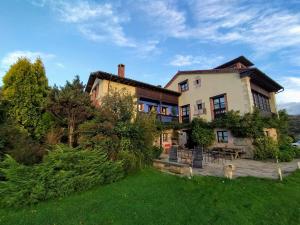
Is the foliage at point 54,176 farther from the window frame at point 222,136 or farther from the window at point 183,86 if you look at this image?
the window at point 183,86

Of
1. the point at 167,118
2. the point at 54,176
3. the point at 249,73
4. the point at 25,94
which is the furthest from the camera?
the point at 167,118

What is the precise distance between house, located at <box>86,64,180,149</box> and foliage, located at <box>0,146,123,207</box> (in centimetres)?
941

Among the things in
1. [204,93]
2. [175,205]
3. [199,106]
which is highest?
[204,93]

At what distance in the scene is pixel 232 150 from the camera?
14922 mm

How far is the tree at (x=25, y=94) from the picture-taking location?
32.0ft

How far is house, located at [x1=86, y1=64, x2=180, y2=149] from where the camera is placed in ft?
55.2

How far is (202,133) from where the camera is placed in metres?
17.9

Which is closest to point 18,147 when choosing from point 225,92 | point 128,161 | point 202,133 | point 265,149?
point 128,161

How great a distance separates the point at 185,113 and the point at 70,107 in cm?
1446

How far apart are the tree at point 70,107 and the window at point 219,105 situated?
13128 mm

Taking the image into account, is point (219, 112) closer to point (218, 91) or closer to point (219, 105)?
point (219, 105)

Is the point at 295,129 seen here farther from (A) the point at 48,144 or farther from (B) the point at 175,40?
(A) the point at 48,144

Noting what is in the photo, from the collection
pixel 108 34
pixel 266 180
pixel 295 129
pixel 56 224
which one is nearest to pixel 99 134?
pixel 56 224

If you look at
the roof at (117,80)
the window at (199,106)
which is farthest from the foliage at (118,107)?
the window at (199,106)
